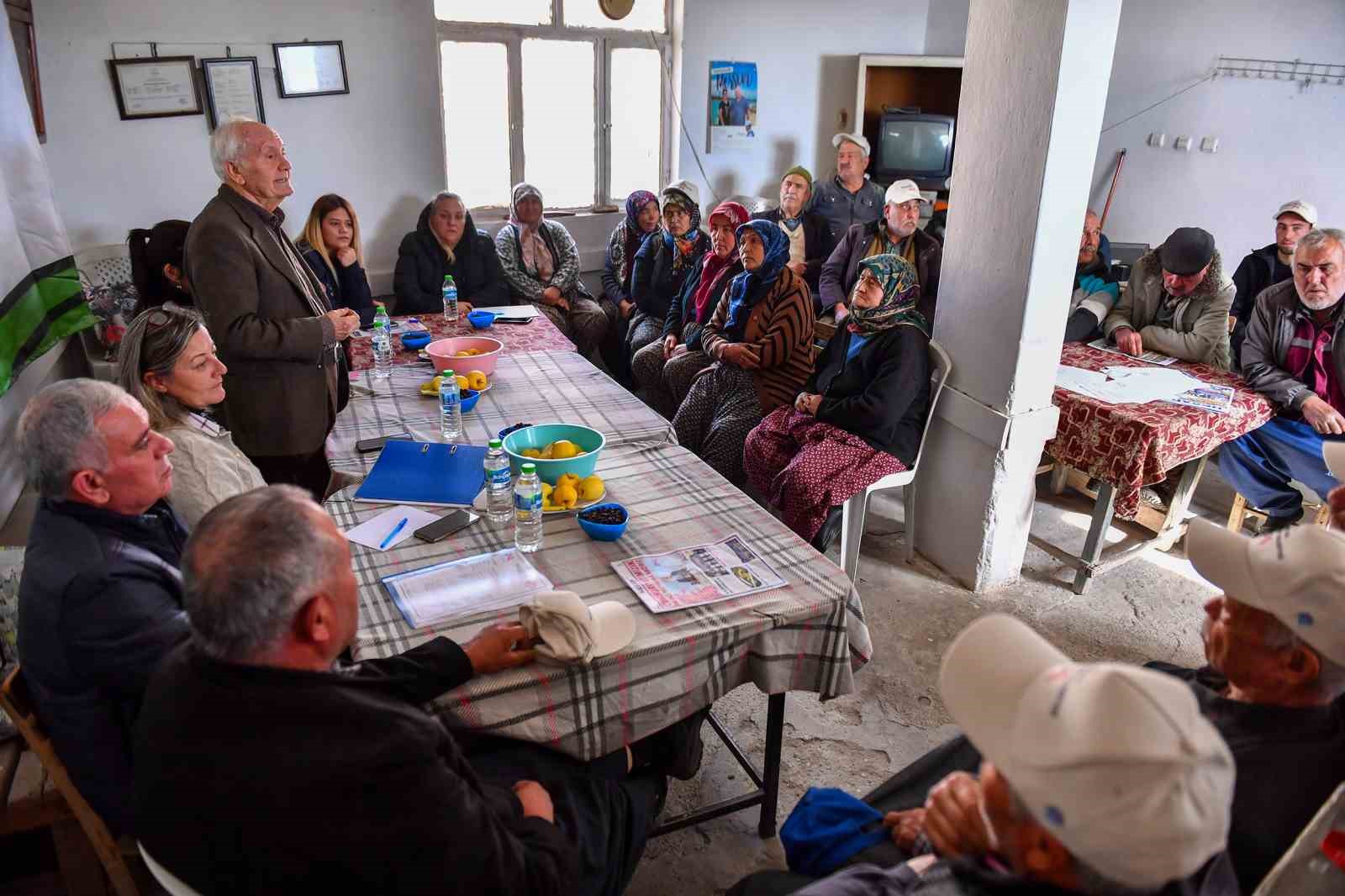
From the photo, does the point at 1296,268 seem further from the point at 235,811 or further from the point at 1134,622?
the point at 235,811

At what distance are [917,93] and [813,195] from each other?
6.48ft

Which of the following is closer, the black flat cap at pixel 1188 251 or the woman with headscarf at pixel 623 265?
the black flat cap at pixel 1188 251

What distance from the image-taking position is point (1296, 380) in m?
3.23

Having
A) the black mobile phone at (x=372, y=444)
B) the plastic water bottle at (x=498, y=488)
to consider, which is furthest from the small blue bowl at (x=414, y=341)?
the plastic water bottle at (x=498, y=488)

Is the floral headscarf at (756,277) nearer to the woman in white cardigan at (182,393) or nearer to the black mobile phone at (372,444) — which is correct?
the black mobile phone at (372,444)

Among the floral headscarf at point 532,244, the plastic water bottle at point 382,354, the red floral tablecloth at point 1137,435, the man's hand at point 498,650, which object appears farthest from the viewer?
the floral headscarf at point 532,244

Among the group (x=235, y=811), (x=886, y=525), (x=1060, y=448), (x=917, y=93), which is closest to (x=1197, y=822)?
(x=235, y=811)

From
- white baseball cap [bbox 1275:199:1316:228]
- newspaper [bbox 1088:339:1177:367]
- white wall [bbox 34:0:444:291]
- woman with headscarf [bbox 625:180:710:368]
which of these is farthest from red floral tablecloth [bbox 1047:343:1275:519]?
white wall [bbox 34:0:444:291]

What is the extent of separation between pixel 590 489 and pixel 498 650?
642mm

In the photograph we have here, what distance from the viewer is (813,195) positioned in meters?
5.48

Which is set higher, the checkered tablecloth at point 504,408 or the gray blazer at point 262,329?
the gray blazer at point 262,329

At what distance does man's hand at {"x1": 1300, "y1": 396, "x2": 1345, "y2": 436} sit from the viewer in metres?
3.08

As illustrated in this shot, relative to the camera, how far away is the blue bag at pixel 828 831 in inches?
56.4

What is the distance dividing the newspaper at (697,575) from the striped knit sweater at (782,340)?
6.12 feet
